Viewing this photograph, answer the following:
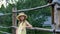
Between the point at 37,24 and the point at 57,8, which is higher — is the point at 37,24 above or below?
below

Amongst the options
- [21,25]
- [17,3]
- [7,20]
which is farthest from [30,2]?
[21,25]

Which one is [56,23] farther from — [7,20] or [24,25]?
[7,20]

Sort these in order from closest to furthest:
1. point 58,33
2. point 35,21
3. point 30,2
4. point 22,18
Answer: point 58,33 < point 22,18 < point 35,21 < point 30,2

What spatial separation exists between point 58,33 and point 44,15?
11.8ft

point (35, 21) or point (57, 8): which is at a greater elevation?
point (57, 8)

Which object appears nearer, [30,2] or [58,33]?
[58,33]

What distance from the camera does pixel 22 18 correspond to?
495 cm

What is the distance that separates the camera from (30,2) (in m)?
7.75

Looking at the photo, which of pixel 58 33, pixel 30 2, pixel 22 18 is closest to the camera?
pixel 58 33

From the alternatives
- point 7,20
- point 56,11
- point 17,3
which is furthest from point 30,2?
point 56,11

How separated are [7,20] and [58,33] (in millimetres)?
3213

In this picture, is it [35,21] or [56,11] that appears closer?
[56,11]

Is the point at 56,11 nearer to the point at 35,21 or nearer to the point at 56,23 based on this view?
the point at 56,23

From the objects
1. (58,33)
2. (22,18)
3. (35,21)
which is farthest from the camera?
(35,21)
